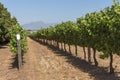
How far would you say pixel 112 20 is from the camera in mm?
21500

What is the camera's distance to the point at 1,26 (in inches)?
2653

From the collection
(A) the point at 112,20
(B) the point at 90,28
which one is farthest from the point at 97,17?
(A) the point at 112,20

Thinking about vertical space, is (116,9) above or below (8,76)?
above

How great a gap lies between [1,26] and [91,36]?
40938 millimetres

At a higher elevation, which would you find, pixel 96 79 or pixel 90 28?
pixel 90 28

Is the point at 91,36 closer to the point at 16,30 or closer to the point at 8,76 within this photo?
the point at 8,76

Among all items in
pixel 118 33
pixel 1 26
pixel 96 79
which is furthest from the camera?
pixel 1 26

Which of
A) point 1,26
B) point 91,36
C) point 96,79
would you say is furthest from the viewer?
point 1,26

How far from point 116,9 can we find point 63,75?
266 inches

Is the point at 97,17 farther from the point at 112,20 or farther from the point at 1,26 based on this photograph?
the point at 1,26

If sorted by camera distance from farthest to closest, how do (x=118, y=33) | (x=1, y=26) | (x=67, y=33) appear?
(x=1, y=26)
(x=67, y=33)
(x=118, y=33)

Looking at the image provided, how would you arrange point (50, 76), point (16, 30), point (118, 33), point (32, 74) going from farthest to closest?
1. point (16, 30)
2. point (32, 74)
3. point (50, 76)
4. point (118, 33)

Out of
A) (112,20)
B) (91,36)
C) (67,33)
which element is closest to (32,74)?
(91,36)

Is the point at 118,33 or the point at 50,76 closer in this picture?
the point at 118,33
